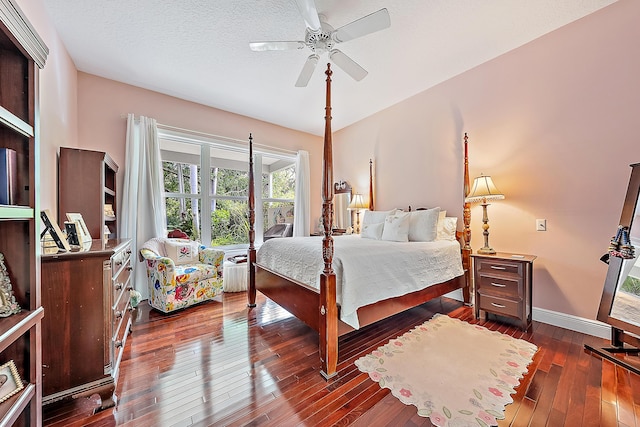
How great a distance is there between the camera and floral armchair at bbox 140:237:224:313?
8.98 ft

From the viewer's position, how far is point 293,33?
238 cm

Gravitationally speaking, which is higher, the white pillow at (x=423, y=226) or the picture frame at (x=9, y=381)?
the white pillow at (x=423, y=226)

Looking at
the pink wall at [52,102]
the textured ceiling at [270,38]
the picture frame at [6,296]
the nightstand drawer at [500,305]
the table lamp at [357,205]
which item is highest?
the textured ceiling at [270,38]

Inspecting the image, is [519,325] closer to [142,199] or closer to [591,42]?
[591,42]

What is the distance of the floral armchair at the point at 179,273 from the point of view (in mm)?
2738

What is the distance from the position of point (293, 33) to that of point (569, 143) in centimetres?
286

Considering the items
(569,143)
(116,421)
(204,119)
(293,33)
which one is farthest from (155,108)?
(569,143)

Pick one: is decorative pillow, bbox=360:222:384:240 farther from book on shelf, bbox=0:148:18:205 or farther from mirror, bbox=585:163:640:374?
book on shelf, bbox=0:148:18:205

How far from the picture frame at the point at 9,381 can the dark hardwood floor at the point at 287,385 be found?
2.10 ft

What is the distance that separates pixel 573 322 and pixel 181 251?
14.1 feet

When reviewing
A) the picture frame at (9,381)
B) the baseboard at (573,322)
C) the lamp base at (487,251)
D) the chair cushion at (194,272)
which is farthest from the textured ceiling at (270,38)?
the baseboard at (573,322)

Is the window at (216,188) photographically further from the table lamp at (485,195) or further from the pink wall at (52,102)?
the table lamp at (485,195)

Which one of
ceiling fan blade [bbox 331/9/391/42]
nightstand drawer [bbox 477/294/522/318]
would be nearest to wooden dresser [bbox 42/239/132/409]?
ceiling fan blade [bbox 331/9/391/42]

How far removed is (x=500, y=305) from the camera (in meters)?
2.48
